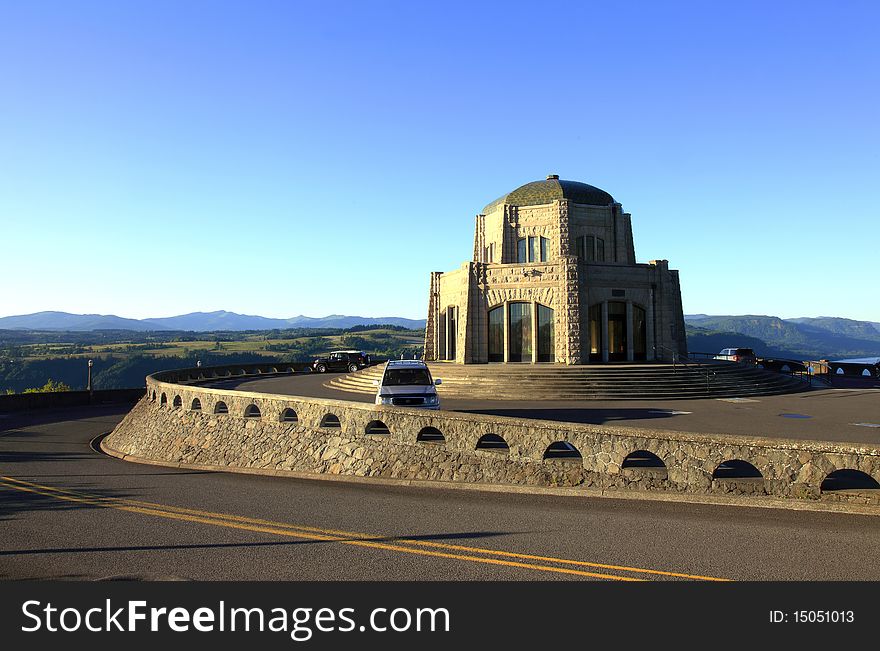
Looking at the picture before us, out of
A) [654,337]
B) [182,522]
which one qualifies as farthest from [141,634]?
[654,337]

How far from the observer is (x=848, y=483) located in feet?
42.3

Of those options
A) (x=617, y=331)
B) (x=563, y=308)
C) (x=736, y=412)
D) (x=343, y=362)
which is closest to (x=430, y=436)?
(x=736, y=412)

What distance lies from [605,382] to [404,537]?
21.1 meters

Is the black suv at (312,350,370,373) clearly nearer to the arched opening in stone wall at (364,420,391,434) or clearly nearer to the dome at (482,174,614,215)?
the dome at (482,174,614,215)

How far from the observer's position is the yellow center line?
867 centimetres

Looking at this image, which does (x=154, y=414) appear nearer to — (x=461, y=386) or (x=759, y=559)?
(x=461, y=386)

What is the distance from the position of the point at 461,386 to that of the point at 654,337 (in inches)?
539

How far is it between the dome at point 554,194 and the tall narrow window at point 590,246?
8.35 ft

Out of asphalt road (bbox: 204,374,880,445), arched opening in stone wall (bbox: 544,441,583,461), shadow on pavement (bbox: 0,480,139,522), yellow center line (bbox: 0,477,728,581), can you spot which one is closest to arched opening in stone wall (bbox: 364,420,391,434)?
arched opening in stone wall (bbox: 544,441,583,461)

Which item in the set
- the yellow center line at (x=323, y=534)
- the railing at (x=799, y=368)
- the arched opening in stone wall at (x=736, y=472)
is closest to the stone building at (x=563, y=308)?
the railing at (x=799, y=368)

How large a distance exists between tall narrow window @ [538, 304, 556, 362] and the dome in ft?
31.2

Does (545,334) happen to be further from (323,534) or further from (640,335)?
(323,534)

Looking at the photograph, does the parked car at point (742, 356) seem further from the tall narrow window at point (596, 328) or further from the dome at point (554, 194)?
the dome at point (554, 194)

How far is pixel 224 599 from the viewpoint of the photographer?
25.4 ft
